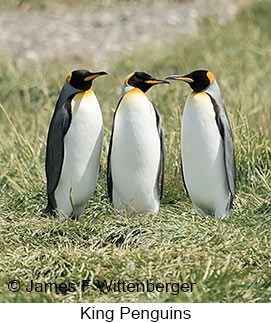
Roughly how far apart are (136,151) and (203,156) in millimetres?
399

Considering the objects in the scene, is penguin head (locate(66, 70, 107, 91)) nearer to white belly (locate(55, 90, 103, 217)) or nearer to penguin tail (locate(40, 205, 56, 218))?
white belly (locate(55, 90, 103, 217))

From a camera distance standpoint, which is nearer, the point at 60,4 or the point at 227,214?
the point at 227,214

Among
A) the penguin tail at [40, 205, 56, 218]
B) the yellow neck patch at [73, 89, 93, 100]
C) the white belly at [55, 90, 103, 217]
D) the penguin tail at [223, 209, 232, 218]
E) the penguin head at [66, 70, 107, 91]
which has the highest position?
the penguin head at [66, 70, 107, 91]

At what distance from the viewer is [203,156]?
4672 millimetres

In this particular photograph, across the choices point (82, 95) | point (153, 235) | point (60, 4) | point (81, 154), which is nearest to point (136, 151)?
point (81, 154)

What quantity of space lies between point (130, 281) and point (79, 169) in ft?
3.79

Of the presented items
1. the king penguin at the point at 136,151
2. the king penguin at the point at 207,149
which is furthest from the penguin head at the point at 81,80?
the king penguin at the point at 207,149

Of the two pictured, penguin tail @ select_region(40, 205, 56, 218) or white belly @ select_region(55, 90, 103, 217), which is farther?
penguin tail @ select_region(40, 205, 56, 218)

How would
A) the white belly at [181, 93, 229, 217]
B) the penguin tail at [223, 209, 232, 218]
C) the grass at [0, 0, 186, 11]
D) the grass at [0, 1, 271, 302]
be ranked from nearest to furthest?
1. the grass at [0, 1, 271, 302]
2. the white belly at [181, 93, 229, 217]
3. the penguin tail at [223, 209, 232, 218]
4. the grass at [0, 0, 186, 11]

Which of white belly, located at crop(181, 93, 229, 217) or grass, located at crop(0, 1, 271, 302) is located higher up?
white belly, located at crop(181, 93, 229, 217)

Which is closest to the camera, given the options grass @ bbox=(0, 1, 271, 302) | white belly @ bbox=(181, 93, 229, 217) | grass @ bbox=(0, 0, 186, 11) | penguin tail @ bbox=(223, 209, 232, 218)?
grass @ bbox=(0, 1, 271, 302)

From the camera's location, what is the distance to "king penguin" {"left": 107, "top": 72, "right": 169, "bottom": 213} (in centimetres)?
466

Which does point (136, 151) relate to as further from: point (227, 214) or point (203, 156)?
point (227, 214)

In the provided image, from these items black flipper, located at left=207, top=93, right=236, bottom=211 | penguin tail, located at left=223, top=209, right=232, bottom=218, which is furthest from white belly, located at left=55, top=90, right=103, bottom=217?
penguin tail, located at left=223, top=209, right=232, bottom=218
